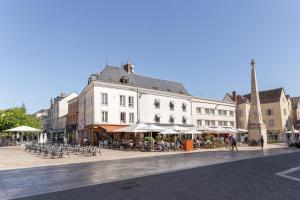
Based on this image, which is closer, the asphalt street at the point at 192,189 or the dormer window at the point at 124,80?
the asphalt street at the point at 192,189

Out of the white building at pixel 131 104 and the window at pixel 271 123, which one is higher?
the white building at pixel 131 104

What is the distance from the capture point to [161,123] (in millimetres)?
44344

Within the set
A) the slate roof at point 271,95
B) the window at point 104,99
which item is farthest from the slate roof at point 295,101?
the window at point 104,99

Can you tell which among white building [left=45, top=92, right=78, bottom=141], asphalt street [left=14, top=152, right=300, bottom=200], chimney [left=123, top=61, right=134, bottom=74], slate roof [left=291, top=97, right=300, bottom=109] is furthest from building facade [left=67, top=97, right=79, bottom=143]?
slate roof [left=291, top=97, right=300, bottom=109]

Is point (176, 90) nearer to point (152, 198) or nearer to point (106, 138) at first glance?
point (106, 138)

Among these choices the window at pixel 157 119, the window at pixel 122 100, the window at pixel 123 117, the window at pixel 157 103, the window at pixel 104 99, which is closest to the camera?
the window at pixel 104 99

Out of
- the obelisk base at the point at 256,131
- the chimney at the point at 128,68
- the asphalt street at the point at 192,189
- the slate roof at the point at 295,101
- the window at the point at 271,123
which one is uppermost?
the chimney at the point at 128,68

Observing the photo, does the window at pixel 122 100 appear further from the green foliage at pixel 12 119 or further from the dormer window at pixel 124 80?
the green foliage at pixel 12 119

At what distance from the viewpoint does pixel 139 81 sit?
4500cm

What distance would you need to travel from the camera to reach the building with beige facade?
60375 mm

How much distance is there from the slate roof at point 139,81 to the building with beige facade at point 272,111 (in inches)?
628

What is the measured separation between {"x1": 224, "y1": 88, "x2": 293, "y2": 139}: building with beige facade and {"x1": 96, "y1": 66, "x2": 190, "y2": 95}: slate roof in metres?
15.9

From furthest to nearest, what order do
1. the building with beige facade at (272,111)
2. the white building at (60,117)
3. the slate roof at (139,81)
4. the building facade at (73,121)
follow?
1. the building with beige facade at (272,111)
2. the white building at (60,117)
3. the building facade at (73,121)
4. the slate roof at (139,81)

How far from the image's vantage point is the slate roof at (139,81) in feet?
135
